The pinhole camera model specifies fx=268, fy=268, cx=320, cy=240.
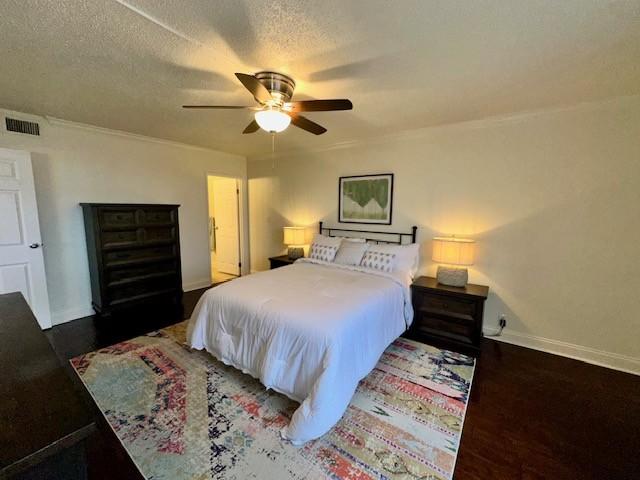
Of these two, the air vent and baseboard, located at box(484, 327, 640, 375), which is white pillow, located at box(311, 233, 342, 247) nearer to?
baseboard, located at box(484, 327, 640, 375)

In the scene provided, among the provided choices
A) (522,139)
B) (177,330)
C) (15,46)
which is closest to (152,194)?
(177,330)

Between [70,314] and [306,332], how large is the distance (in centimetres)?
333

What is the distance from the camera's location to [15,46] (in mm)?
1631

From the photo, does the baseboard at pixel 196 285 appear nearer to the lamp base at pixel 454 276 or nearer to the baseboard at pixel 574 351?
the lamp base at pixel 454 276

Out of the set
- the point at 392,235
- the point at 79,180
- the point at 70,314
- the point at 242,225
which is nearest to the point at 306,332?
the point at 392,235

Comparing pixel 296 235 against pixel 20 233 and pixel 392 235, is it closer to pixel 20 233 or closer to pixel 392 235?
pixel 392 235

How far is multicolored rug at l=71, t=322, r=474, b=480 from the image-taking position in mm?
1467

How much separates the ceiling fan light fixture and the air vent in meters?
2.80

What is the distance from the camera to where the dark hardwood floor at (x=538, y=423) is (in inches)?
58.0

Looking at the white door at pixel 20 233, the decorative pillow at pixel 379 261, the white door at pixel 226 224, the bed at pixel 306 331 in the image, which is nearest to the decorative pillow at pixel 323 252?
the decorative pillow at pixel 379 261

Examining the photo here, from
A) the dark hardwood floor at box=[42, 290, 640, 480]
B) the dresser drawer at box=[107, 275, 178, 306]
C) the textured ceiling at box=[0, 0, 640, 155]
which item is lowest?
the dark hardwood floor at box=[42, 290, 640, 480]

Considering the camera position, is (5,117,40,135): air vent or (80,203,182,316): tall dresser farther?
(80,203,182,316): tall dresser

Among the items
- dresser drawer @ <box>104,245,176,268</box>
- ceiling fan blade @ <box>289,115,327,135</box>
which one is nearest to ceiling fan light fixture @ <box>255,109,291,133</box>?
ceiling fan blade @ <box>289,115,327,135</box>

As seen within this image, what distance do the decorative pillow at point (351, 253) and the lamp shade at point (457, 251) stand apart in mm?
888
